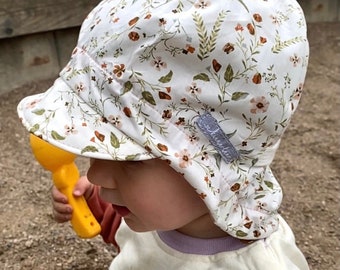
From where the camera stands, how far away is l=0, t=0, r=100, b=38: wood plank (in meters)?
2.43

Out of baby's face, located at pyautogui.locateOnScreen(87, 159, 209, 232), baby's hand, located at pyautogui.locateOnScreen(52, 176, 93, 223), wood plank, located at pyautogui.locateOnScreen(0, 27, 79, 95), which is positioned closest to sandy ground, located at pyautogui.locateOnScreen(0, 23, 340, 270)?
wood plank, located at pyautogui.locateOnScreen(0, 27, 79, 95)

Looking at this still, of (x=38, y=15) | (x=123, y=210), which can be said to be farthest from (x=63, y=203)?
(x=38, y=15)

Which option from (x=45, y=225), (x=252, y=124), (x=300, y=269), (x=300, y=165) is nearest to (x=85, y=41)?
(x=252, y=124)

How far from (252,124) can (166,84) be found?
14 cm

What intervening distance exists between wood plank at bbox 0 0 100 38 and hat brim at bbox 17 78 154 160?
4.89 feet

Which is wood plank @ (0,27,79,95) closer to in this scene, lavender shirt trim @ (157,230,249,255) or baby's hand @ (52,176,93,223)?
baby's hand @ (52,176,93,223)

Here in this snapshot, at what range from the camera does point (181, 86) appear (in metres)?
0.96

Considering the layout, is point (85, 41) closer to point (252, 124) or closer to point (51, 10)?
point (252, 124)

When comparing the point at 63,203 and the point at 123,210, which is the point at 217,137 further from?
the point at 63,203

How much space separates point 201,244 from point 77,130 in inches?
12.6

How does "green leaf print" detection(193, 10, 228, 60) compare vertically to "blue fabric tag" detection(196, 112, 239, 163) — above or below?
above

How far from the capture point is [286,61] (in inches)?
39.2

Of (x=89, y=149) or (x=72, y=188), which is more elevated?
(x=89, y=149)

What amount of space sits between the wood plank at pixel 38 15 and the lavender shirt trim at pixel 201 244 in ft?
4.76
